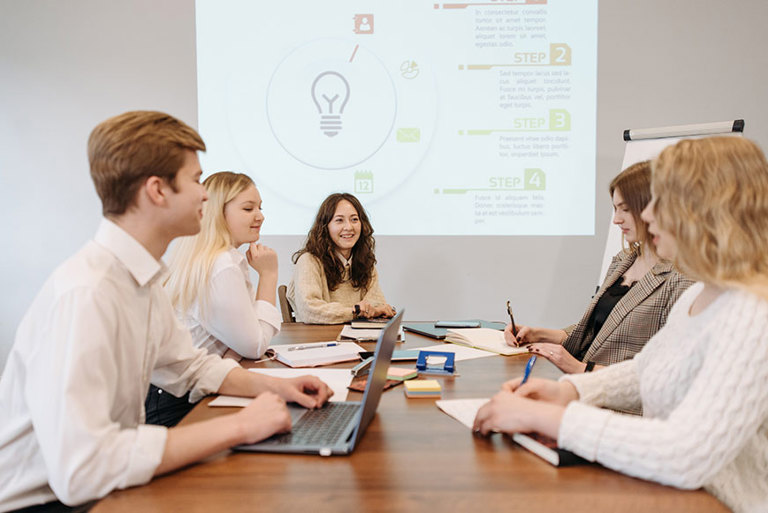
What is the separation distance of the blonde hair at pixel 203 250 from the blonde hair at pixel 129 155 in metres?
0.57

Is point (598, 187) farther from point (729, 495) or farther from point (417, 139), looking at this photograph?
point (729, 495)

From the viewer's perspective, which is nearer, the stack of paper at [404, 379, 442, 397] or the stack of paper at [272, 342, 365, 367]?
the stack of paper at [404, 379, 442, 397]

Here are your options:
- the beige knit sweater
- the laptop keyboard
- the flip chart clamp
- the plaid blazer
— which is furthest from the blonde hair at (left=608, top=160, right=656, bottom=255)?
the laptop keyboard

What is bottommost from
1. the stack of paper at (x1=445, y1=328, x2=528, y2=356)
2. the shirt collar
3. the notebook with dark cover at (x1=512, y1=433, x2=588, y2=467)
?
the stack of paper at (x1=445, y1=328, x2=528, y2=356)

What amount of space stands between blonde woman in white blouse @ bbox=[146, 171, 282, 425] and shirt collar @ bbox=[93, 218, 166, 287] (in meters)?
0.61

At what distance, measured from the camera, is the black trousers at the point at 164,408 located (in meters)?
1.67

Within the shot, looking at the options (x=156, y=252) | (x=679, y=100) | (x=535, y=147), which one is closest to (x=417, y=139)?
(x=535, y=147)

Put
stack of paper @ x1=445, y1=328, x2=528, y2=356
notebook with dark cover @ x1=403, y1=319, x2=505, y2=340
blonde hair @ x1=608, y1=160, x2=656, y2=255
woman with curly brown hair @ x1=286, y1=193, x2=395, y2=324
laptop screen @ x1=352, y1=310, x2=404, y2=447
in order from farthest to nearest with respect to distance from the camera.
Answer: woman with curly brown hair @ x1=286, y1=193, x2=395, y2=324
notebook with dark cover @ x1=403, y1=319, x2=505, y2=340
blonde hair @ x1=608, y1=160, x2=656, y2=255
stack of paper @ x1=445, y1=328, x2=528, y2=356
laptop screen @ x1=352, y1=310, x2=404, y2=447

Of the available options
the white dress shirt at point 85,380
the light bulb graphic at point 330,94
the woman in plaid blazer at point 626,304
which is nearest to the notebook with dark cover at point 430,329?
the woman in plaid blazer at point 626,304

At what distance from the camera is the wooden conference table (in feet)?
2.84

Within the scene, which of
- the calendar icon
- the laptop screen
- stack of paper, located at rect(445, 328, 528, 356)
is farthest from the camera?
the calendar icon

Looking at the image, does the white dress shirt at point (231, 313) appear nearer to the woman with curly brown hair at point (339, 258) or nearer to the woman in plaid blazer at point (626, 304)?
the woman in plaid blazer at point (626, 304)

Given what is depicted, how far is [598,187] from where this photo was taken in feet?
12.4

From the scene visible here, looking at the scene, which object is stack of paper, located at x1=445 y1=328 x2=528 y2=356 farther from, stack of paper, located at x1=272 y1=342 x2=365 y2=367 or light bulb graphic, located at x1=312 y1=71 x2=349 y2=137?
light bulb graphic, located at x1=312 y1=71 x2=349 y2=137
